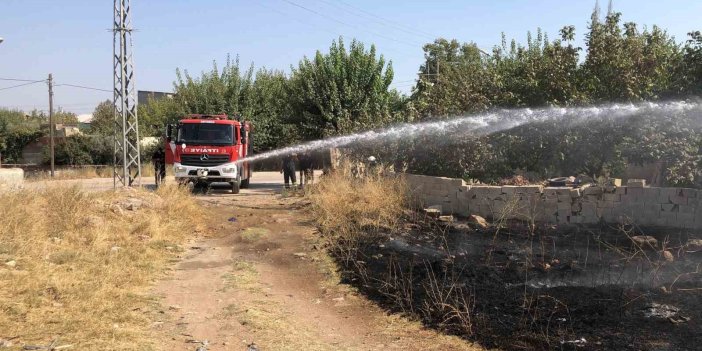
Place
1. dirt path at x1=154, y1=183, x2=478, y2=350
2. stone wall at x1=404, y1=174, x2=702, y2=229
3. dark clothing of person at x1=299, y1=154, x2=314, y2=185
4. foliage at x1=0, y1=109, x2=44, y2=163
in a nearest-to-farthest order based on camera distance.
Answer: dirt path at x1=154, y1=183, x2=478, y2=350 < stone wall at x1=404, y1=174, x2=702, y2=229 < dark clothing of person at x1=299, y1=154, x2=314, y2=185 < foliage at x1=0, y1=109, x2=44, y2=163

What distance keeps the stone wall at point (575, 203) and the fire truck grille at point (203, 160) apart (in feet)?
27.7

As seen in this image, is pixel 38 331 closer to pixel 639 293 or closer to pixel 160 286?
pixel 160 286

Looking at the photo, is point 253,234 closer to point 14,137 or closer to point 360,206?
point 360,206

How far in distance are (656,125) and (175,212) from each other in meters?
9.58

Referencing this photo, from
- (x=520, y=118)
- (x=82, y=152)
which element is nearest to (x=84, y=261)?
(x=520, y=118)

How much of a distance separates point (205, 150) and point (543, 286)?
13348 millimetres

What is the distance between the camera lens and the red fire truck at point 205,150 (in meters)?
17.9

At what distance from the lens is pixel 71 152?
40.7 metres

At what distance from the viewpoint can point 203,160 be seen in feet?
59.0

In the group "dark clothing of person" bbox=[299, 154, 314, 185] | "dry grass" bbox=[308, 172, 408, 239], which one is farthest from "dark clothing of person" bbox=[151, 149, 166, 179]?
"dry grass" bbox=[308, 172, 408, 239]

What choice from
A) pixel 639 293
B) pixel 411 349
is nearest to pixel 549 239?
pixel 639 293

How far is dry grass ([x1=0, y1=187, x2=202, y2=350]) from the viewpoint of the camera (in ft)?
17.2

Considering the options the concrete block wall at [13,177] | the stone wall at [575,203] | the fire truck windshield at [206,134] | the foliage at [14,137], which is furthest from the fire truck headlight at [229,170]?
the foliage at [14,137]

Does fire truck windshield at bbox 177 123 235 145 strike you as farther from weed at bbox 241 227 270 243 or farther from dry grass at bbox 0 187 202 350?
weed at bbox 241 227 270 243
